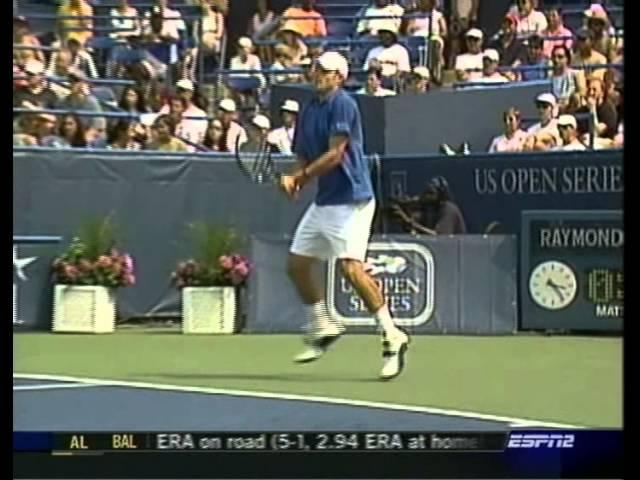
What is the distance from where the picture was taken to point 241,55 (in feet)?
15.7

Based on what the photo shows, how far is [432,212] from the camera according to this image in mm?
4988

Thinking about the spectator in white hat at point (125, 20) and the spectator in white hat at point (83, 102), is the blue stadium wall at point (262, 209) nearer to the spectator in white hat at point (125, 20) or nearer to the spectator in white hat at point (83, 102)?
the spectator in white hat at point (83, 102)

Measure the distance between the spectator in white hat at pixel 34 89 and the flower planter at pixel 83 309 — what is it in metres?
0.56

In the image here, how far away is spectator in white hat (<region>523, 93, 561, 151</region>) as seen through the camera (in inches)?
192

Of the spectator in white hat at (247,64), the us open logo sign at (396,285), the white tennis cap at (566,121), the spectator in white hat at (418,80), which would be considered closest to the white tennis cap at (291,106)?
the spectator in white hat at (247,64)

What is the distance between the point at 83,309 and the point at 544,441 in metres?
1.43

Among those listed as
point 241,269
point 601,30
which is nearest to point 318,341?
point 241,269

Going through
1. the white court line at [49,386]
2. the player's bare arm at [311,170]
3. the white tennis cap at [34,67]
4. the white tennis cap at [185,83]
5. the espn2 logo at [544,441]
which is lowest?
the espn2 logo at [544,441]

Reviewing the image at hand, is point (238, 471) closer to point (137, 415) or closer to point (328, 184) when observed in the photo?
point (137, 415)

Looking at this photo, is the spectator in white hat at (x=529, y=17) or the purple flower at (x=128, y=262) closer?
the spectator in white hat at (x=529, y=17)

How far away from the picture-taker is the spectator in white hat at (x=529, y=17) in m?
4.64

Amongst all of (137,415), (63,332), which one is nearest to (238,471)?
(137,415)

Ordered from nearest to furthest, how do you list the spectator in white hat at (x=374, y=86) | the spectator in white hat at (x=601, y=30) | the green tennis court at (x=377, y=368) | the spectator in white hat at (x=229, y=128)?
the spectator in white hat at (x=601, y=30) < the green tennis court at (x=377, y=368) < the spectator in white hat at (x=374, y=86) < the spectator in white hat at (x=229, y=128)

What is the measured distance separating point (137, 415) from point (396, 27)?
1350mm
